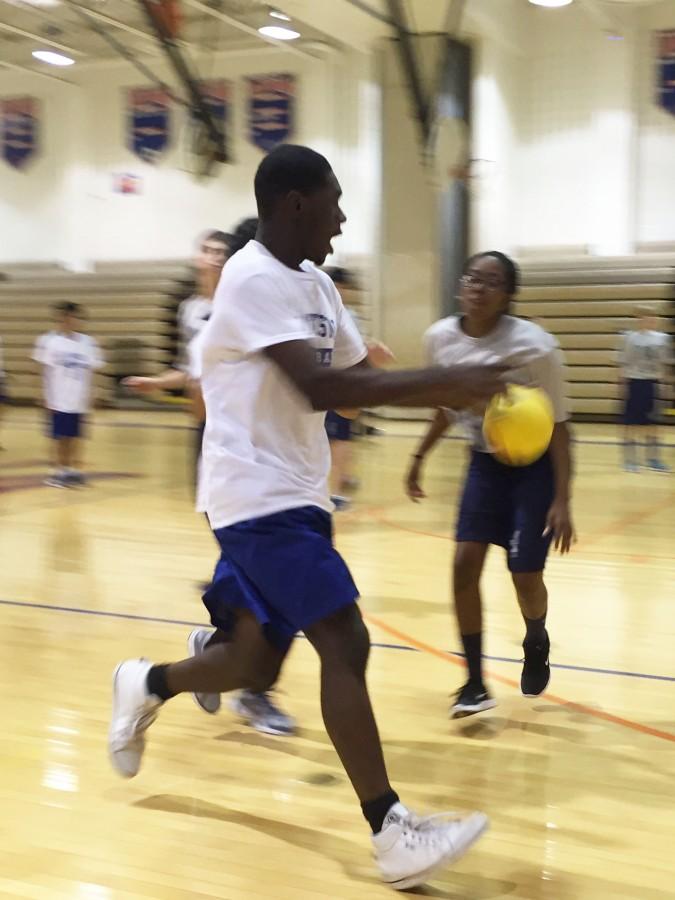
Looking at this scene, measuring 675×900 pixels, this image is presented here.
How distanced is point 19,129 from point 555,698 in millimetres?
18948

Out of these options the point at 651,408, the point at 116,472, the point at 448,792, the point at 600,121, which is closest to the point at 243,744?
the point at 448,792

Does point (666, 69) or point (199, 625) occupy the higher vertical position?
point (666, 69)

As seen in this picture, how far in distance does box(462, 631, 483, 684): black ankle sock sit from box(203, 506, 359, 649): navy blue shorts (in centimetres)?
121

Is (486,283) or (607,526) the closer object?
(486,283)

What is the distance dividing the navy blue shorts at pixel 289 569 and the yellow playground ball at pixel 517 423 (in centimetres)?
56

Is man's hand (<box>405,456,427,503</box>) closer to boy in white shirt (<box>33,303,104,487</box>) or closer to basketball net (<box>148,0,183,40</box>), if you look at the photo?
boy in white shirt (<box>33,303,104,487</box>)

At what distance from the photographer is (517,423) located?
2.96m

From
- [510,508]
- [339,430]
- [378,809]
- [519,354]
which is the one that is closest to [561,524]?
[510,508]

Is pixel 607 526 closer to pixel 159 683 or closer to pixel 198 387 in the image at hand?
pixel 198 387

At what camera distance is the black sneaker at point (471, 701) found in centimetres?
372

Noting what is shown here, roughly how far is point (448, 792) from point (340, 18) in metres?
13.3

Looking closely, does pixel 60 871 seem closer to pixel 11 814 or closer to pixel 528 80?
pixel 11 814

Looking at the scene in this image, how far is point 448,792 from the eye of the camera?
313 cm

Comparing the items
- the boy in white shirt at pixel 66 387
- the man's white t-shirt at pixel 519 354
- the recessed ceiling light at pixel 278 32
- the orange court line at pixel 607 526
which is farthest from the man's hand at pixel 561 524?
the recessed ceiling light at pixel 278 32
